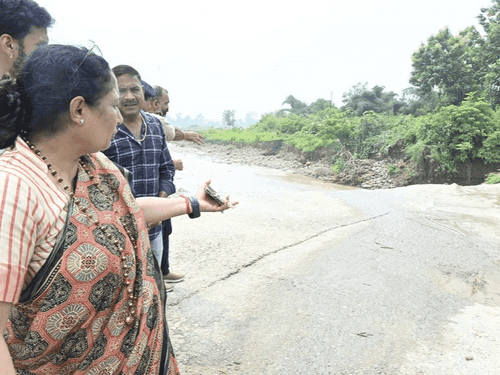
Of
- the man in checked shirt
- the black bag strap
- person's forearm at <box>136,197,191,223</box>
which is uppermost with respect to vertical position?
the man in checked shirt

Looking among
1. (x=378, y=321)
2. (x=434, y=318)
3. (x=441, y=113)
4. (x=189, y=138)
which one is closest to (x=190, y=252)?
(x=189, y=138)

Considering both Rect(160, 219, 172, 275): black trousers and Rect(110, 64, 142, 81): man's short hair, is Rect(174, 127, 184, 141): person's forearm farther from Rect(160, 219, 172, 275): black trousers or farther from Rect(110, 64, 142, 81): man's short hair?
Rect(110, 64, 142, 81): man's short hair

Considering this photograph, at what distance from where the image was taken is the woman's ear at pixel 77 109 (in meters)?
1.08

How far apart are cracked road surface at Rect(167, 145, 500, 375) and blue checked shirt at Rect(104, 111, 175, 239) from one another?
812mm

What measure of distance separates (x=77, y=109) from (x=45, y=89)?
90 millimetres

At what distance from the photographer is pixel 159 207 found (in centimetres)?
157

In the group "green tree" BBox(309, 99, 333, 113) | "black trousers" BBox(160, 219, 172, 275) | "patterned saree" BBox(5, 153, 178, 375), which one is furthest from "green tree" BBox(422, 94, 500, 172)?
"green tree" BBox(309, 99, 333, 113)

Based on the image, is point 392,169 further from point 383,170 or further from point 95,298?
point 95,298

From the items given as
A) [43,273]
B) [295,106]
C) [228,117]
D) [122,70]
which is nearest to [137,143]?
[122,70]

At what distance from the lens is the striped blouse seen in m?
0.89

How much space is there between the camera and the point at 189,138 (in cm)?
348

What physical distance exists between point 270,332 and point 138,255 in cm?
156

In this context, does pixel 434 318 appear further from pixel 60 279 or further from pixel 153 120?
pixel 60 279

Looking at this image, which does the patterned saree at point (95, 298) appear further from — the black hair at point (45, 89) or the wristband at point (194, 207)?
the wristband at point (194, 207)
